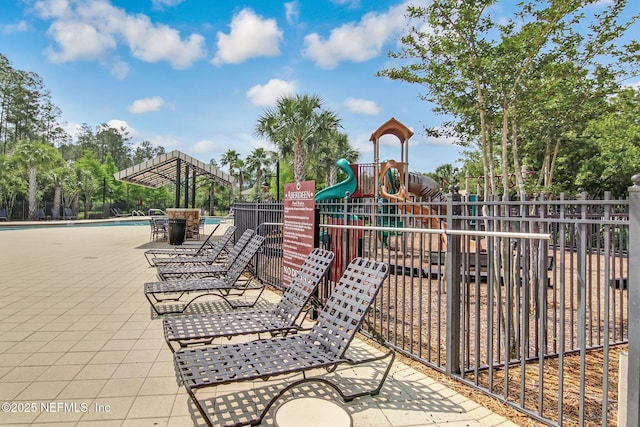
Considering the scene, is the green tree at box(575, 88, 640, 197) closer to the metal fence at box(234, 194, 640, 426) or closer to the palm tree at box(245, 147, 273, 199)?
the metal fence at box(234, 194, 640, 426)

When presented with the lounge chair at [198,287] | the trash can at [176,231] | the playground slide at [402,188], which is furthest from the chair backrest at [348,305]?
the trash can at [176,231]

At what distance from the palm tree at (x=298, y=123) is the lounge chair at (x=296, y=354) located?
62.3ft

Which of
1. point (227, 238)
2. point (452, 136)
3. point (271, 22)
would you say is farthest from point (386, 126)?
point (227, 238)

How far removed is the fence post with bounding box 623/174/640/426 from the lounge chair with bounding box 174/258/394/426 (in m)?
1.48

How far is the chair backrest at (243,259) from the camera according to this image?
5.60 meters

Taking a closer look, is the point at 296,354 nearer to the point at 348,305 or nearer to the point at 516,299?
the point at 348,305

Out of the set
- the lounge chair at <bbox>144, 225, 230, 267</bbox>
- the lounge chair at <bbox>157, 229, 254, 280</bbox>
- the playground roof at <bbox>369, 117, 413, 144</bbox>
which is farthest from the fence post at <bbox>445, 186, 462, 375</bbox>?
the playground roof at <bbox>369, 117, 413, 144</bbox>

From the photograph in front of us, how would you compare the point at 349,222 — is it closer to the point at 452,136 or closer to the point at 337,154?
the point at 452,136

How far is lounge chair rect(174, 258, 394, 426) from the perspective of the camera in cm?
238

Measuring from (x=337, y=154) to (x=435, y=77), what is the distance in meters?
28.8

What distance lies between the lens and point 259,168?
137ft

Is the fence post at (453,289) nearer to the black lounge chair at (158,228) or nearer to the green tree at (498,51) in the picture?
the green tree at (498,51)

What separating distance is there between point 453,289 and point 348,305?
89cm

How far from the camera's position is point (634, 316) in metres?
1.84
